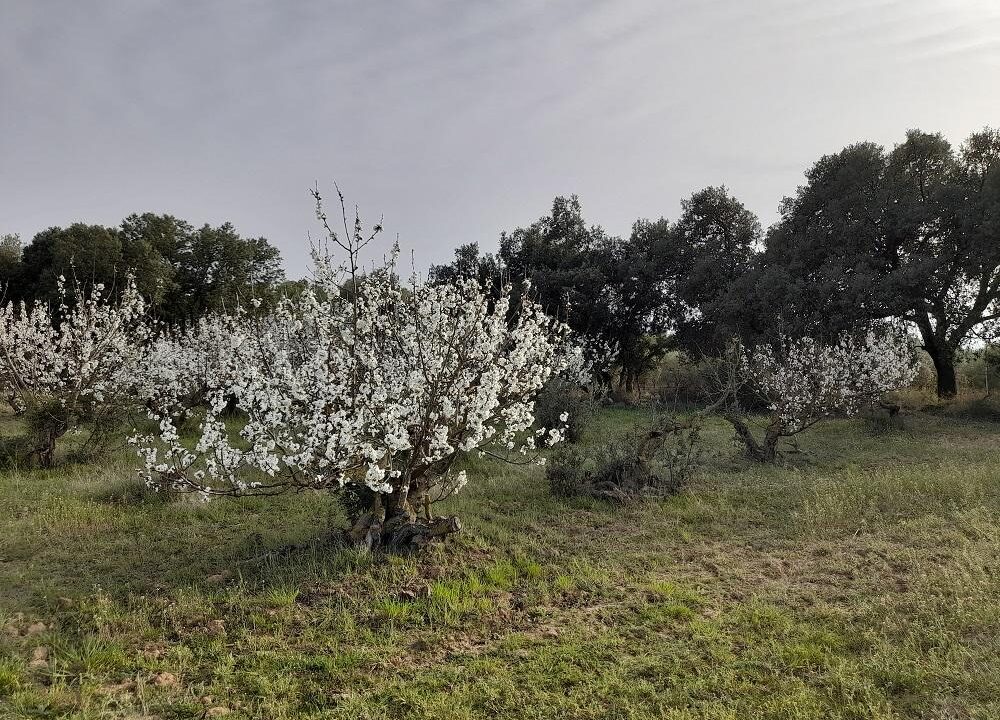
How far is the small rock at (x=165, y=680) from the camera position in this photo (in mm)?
4754

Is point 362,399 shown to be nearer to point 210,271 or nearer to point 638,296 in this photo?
point 638,296

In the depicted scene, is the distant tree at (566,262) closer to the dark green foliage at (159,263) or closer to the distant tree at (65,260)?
the dark green foliage at (159,263)

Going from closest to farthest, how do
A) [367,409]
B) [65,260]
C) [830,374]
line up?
[367,409]
[830,374]
[65,260]

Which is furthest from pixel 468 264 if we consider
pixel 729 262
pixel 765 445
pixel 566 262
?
pixel 765 445

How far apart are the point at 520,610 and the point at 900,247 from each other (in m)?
25.0

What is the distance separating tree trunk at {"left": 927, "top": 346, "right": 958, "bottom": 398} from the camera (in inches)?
946

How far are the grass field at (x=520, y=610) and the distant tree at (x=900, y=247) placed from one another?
1373 centimetres

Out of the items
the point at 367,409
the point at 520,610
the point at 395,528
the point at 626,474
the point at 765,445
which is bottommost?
the point at 520,610

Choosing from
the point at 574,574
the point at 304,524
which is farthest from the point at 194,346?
the point at 574,574

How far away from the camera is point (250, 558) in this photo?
7.64 meters

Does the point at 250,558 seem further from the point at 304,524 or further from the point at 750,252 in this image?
the point at 750,252

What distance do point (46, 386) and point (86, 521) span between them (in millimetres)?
8937

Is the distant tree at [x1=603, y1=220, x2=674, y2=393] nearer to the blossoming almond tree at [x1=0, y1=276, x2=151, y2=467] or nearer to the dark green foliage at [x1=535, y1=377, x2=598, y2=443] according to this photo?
the dark green foliage at [x1=535, y1=377, x2=598, y2=443]

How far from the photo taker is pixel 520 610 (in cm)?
621
